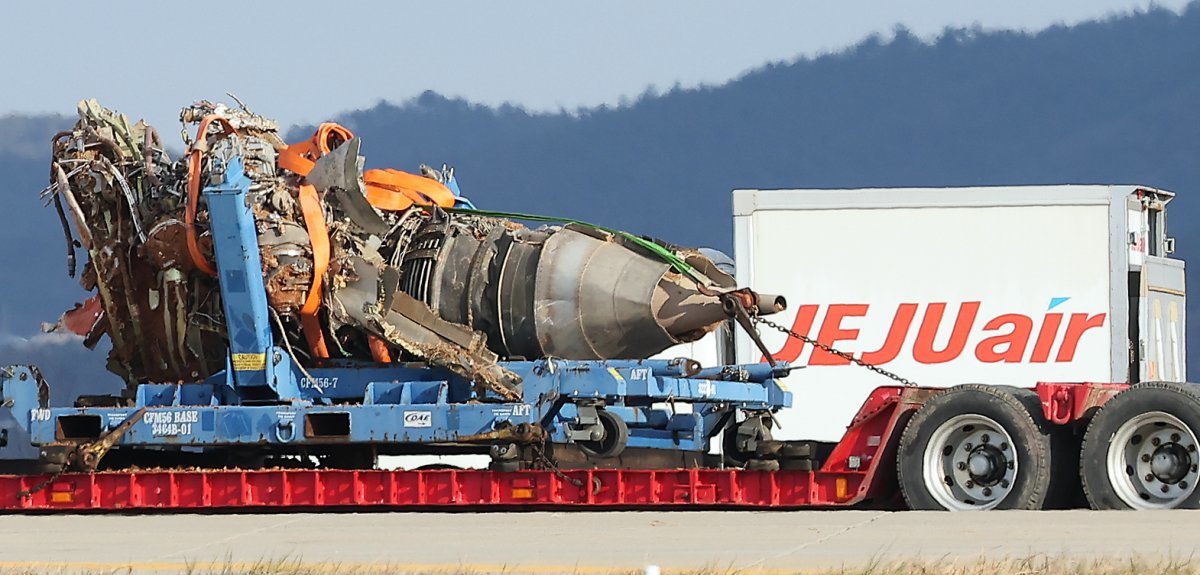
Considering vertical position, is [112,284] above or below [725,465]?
above

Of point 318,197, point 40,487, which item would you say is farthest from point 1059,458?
point 40,487

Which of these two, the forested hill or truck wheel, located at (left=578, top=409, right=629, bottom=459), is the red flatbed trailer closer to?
truck wheel, located at (left=578, top=409, right=629, bottom=459)

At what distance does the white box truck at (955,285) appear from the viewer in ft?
61.1

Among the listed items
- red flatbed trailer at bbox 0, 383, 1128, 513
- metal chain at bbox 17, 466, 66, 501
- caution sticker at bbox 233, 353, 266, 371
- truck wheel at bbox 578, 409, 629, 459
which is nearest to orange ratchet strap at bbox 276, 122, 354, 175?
caution sticker at bbox 233, 353, 266, 371

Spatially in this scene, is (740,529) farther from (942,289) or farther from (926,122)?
(926,122)

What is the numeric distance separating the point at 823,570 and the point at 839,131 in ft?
299

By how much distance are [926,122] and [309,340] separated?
85.7 m

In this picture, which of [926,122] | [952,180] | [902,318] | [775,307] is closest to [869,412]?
[775,307]

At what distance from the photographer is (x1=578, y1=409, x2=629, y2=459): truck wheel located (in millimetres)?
15523

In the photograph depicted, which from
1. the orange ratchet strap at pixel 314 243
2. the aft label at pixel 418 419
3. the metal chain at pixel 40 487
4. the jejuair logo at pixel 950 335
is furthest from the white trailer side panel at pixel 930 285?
the metal chain at pixel 40 487

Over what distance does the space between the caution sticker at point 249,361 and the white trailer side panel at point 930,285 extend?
4632 mm

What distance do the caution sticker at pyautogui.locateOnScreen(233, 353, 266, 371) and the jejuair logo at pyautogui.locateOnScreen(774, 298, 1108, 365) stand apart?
533 cm

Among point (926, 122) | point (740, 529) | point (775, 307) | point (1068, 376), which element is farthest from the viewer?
point (926, 122)

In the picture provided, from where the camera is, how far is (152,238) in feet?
53.7
